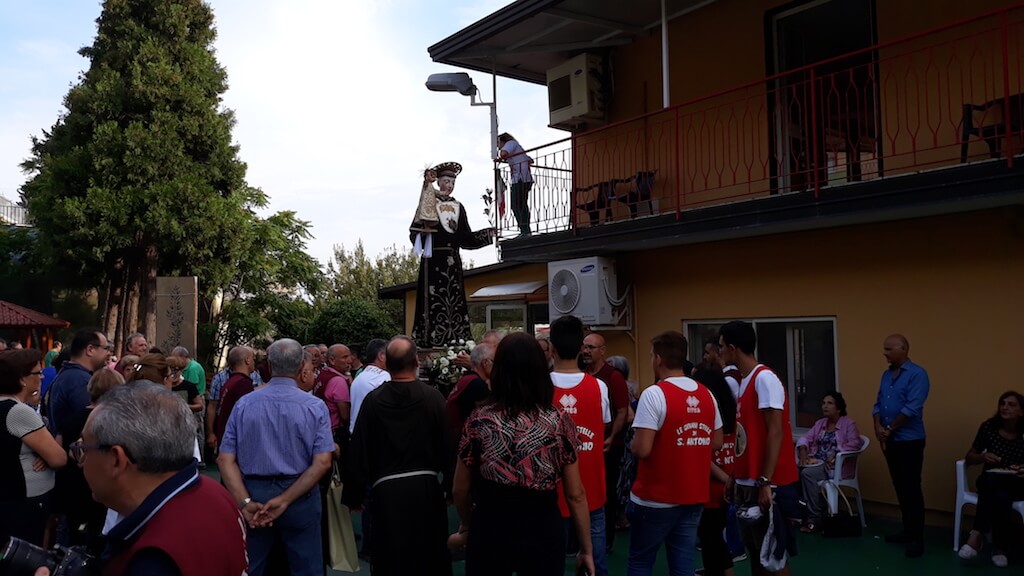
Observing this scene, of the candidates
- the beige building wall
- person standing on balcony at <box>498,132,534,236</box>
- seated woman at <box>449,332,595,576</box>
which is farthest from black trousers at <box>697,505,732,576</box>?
person standing on balcony at <box>498,132,534,236</box>

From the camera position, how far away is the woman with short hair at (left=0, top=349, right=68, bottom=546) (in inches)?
179

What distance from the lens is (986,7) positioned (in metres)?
7.78

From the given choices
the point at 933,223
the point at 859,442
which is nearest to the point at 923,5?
the point at 933,223

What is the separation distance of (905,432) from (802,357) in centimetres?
223

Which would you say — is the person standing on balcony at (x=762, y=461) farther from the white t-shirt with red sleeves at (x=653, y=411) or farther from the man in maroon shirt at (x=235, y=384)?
the man in maroon shirt at (x=235, y=384)

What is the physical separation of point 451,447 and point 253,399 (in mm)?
1202

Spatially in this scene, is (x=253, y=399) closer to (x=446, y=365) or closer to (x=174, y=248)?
(x=446, y=365)

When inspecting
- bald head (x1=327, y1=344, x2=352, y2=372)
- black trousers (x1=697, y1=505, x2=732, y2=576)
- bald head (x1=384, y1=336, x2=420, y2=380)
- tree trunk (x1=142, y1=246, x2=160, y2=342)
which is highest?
tree trunk (x1=142, y1=246, x2=160, y2=342)

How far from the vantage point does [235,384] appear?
22.6ft

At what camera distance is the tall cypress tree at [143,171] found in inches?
872

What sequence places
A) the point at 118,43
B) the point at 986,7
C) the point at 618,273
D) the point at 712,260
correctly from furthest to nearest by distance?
1. the point at 118,43
2. the point at 618,273
3. the point at 712,260
4. the point at 986,7

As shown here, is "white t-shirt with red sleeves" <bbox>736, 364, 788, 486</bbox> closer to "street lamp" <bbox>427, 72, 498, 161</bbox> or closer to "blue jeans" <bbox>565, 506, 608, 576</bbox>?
"blue jeans" <bbox>565, 506, 608, 576</bbox>

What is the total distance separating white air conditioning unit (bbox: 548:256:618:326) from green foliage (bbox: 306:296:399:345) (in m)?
9.80

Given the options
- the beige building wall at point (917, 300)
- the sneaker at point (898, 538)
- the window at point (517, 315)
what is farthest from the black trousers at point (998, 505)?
the window at point (517, 315)
